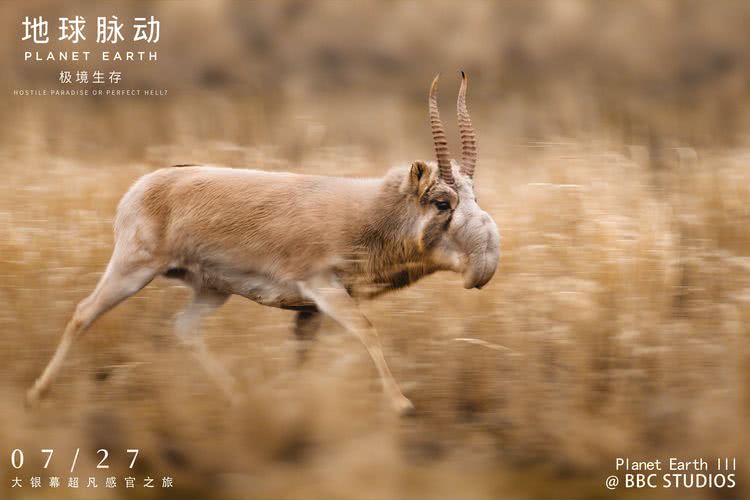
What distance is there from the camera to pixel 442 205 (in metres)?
4.86

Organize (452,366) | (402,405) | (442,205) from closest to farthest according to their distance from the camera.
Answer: (402,405)
(442,205)
(452,366)

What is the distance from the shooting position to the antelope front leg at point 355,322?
4.73m

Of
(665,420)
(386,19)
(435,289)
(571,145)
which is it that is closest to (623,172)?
(571,145)

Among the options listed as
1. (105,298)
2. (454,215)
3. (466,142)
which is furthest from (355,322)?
(105,298)

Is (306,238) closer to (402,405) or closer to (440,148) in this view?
(440,148)

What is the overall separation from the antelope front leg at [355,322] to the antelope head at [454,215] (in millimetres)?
462

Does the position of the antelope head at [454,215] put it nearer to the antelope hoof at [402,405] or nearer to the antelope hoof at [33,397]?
the antelope hoof at [402,405]

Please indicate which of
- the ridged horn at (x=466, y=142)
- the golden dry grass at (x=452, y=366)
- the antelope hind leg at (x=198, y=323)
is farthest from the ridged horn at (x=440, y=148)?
the antelope hind leg at (x=198, y=323)

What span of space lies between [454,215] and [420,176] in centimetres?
25

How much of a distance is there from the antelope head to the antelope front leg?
46cm

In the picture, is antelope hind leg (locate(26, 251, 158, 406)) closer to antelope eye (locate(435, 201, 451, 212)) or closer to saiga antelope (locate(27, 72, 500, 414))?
saiga antelope (locate(27, 72, 500, 414))

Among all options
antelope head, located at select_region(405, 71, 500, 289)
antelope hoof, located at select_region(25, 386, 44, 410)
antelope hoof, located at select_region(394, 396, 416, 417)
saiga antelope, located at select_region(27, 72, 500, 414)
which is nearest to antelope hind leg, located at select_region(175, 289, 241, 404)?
saiga antelope, located at select_region(27, 72, 500, 414)

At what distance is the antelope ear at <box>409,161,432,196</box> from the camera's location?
15.9ft

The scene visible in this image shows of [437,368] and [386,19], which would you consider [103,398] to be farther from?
[386,19]
